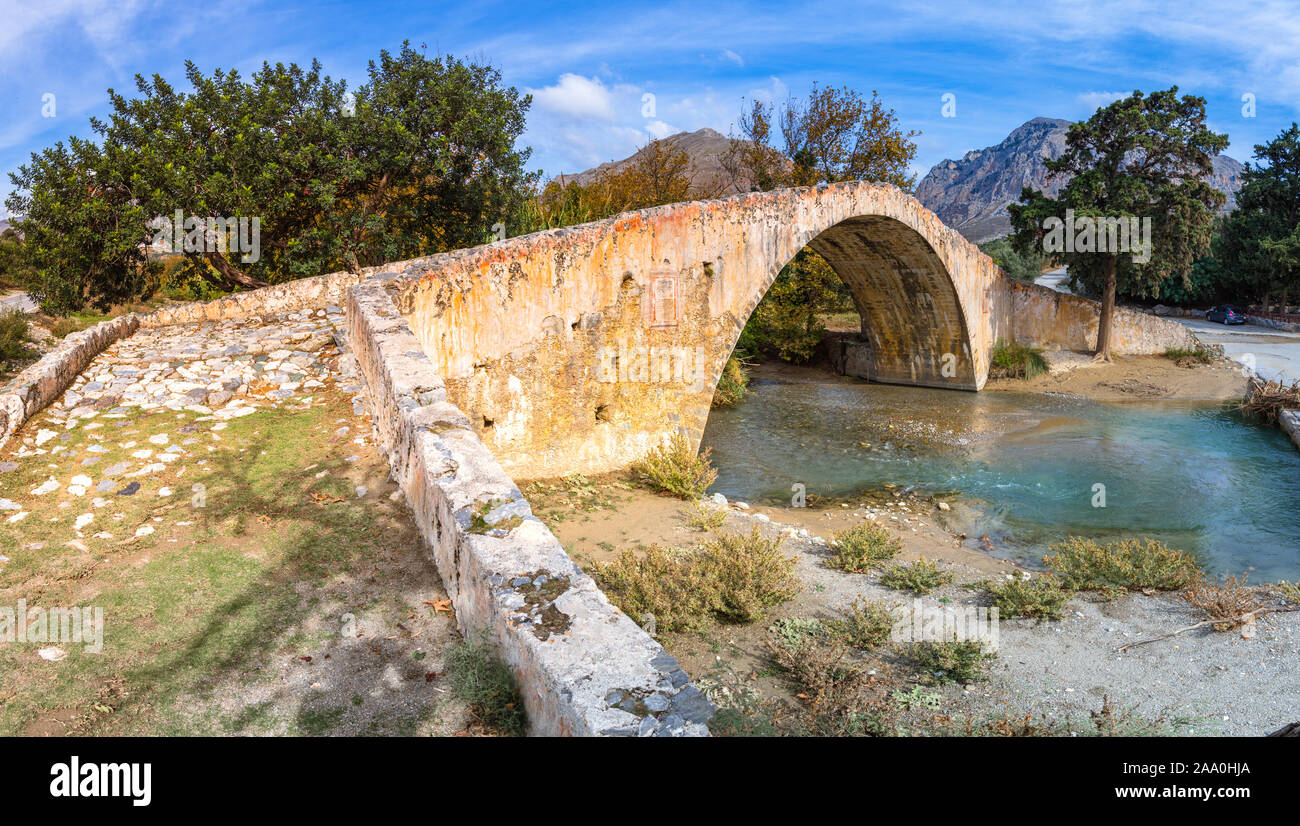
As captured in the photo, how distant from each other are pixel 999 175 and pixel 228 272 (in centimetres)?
10157

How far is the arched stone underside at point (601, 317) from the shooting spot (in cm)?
795

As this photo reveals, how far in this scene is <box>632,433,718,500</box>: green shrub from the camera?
9.12 metres

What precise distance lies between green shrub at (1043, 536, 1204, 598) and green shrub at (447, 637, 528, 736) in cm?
564

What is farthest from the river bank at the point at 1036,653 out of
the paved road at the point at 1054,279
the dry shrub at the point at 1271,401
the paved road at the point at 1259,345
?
the paved road at the point at 1054,279

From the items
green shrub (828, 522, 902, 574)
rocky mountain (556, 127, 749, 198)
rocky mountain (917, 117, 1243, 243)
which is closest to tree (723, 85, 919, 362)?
rocky mountain (556, 127, 749, 198)

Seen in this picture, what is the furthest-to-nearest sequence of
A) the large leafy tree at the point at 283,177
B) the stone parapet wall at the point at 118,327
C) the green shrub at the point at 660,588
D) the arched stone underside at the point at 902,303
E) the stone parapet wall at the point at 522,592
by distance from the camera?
the arched stone underside at the point at 902,303 → the large leafy tree at the point at 283,177 → the stone parapet wall at the point at 118,327 → the green shrub at the point at 660,588 → the stone parapet wall at the point at 522,592

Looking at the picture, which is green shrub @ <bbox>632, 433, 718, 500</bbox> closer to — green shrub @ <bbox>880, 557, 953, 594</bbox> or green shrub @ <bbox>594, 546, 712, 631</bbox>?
green shrub @ <bbox>594, 546, 712, 631</bbox>

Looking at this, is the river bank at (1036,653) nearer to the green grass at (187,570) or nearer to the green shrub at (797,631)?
the green shrub at (797,631)

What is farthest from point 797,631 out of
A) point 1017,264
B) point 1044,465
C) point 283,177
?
point 1017,264

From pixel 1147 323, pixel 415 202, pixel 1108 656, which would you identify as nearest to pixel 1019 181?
pixel 1147 323

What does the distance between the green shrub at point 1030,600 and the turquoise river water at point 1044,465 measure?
7.15 feet

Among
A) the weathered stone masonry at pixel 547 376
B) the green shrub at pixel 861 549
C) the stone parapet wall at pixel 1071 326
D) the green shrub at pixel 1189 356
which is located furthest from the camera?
the stone parapet wall at pixel 1071 326

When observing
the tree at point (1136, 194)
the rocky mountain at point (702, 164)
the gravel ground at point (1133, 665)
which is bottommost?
the gravel ground at point (1133, 665)
